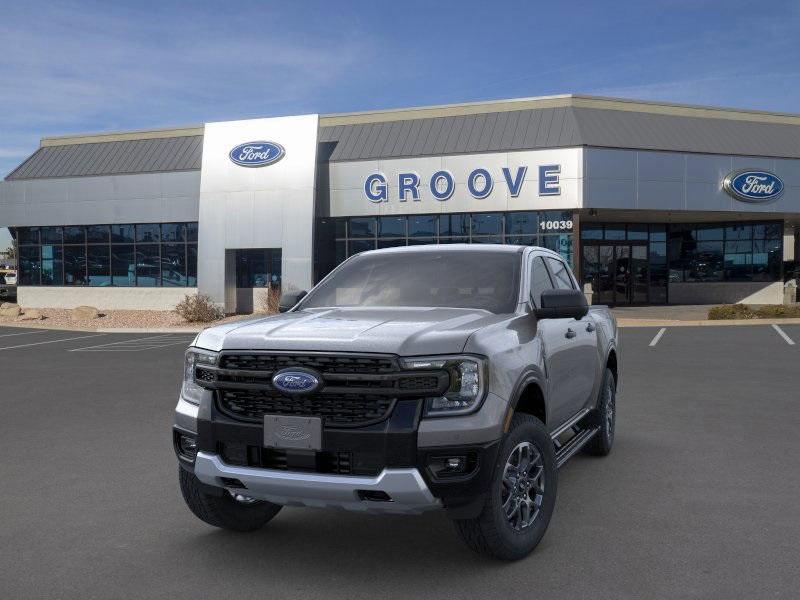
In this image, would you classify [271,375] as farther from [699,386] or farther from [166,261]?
[166,261]

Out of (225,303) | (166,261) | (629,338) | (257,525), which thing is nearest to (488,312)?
(257,525)

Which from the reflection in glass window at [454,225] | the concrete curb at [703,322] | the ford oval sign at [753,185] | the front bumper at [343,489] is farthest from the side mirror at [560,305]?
the ford oval sign at [753,185]

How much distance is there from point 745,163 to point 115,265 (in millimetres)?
26604

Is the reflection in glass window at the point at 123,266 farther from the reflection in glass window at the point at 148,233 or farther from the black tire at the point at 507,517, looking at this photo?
the black tire at the point at 507,517

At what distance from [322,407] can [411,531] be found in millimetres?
1379

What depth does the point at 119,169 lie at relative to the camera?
3381 cm

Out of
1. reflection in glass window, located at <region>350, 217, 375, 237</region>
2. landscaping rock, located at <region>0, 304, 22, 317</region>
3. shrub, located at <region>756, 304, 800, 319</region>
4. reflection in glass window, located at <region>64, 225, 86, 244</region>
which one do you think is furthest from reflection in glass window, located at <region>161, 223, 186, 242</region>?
shrub, located at <region>756, 304, 800, 319</region>

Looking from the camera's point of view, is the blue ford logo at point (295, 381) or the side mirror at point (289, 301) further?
the side mirror at point (289, 301)

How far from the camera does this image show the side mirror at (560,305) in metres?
4.65

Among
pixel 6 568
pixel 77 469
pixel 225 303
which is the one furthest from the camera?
pixel 225 303

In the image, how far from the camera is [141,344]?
62.4ft

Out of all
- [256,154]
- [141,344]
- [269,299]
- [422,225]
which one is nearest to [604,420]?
[141,344]

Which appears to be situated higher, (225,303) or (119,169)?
(119,169)

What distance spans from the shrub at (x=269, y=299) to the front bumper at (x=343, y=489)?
75.6 feet
